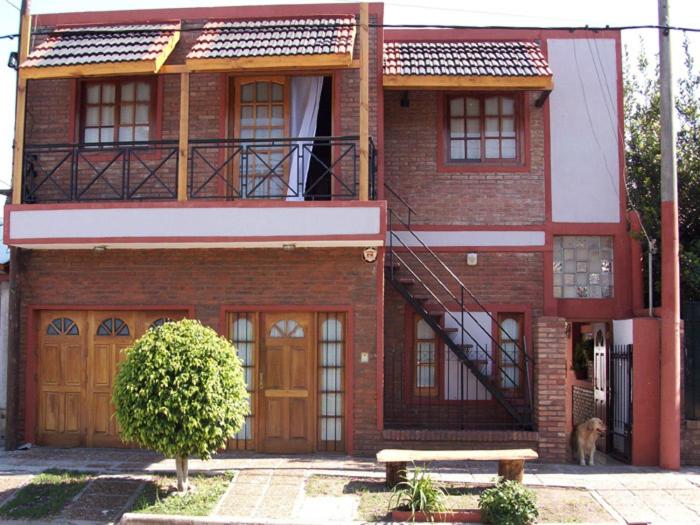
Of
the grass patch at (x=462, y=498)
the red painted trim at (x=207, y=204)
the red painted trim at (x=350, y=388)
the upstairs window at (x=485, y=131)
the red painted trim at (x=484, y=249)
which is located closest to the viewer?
the grass patch at (x=462, y=498)

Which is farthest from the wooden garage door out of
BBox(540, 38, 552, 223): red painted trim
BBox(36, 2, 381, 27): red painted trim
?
BBox(540, 38, 552, 223): red painted trim

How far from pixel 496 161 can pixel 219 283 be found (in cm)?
486

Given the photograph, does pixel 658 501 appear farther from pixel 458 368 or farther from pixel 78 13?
pixel 78 13

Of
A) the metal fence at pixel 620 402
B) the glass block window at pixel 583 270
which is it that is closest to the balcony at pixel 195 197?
the glass block window at pixel 583 270

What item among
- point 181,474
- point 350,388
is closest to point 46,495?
point 181,474

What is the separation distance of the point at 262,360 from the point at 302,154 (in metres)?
3.11

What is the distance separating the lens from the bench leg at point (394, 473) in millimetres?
9266

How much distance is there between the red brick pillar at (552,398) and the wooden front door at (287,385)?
3283mm

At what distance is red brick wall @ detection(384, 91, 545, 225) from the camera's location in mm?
12414

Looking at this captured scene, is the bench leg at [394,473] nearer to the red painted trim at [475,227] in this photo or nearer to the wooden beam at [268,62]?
the red painted trim at [475,227]

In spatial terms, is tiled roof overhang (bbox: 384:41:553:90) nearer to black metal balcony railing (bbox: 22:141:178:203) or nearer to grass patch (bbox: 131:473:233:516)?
black metal balcony railing (bbox: 22:141:178:203)

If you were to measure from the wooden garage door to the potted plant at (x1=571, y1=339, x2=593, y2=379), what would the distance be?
7688 millimetres

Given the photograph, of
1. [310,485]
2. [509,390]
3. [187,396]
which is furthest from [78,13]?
[509,390]

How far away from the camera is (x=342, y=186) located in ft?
37.4
